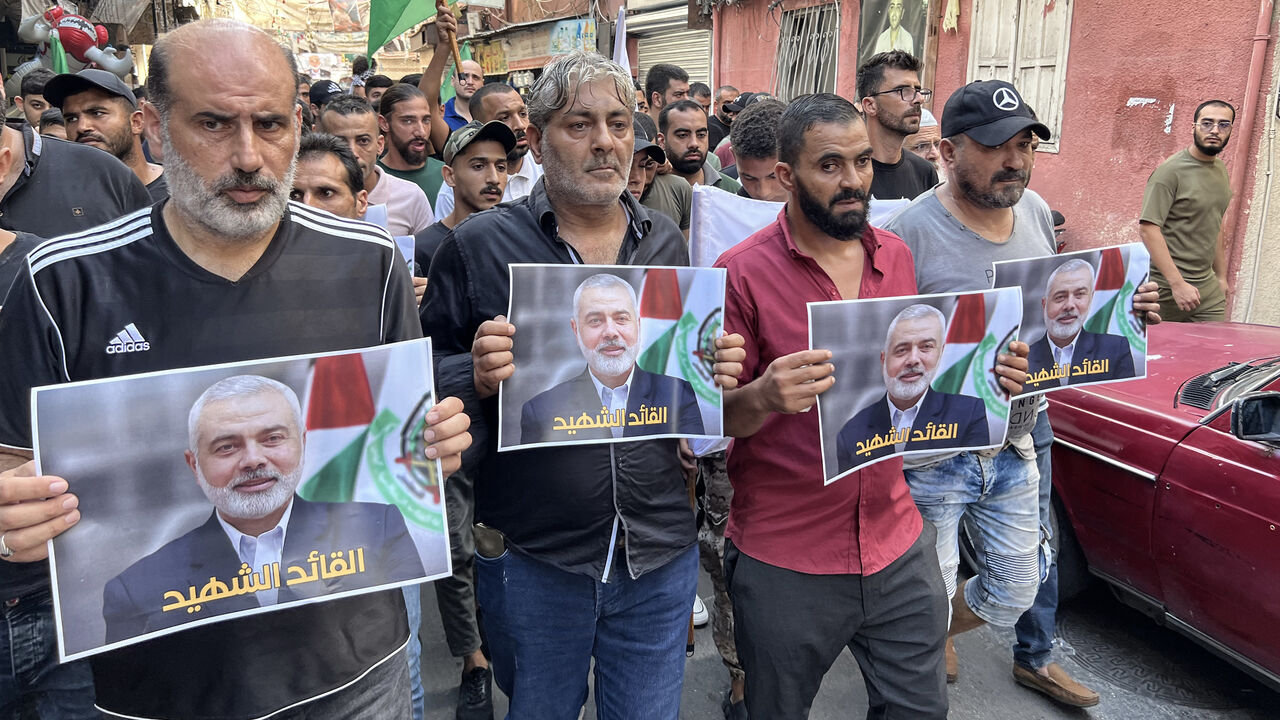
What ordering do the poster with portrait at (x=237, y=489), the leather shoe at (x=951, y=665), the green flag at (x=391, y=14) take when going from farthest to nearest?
the green flag at (x=391, y=14) → the leather shoe at (x=951, y=665) → the poster with portrait at (x=237, y=489)

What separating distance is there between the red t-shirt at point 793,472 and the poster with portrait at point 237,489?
3.30ft

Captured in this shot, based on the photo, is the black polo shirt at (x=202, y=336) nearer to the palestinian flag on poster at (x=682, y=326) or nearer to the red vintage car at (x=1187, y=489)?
the palestinian flag on poster at (x=682, y=326)

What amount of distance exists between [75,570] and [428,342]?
0.67 m

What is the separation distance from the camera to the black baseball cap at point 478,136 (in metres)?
3.76

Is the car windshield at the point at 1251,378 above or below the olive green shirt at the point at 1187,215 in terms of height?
below

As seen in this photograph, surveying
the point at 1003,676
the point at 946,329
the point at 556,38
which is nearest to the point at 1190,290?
the point at 1003,676

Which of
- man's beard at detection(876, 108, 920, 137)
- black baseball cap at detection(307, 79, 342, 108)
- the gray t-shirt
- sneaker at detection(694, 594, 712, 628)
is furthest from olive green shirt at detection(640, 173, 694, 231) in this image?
black baseball cap at detection(307, 79, 342, 108)

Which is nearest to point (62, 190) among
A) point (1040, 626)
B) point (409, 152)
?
point (409, 152)

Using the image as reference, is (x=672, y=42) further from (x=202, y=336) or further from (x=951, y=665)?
(x=202, y=336)

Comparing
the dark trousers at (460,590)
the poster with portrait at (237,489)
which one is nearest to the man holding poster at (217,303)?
the poster with portrait at (237,489)

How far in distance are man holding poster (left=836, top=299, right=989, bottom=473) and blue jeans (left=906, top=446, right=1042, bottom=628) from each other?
68cm

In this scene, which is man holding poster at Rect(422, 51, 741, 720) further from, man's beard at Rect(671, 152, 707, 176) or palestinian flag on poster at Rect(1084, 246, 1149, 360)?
man's beard at Rect(671, 152, 707, 176)

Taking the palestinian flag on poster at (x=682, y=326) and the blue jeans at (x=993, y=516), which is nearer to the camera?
the palestinian flag on poster at (x=682, y=326)

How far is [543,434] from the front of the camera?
193cm
